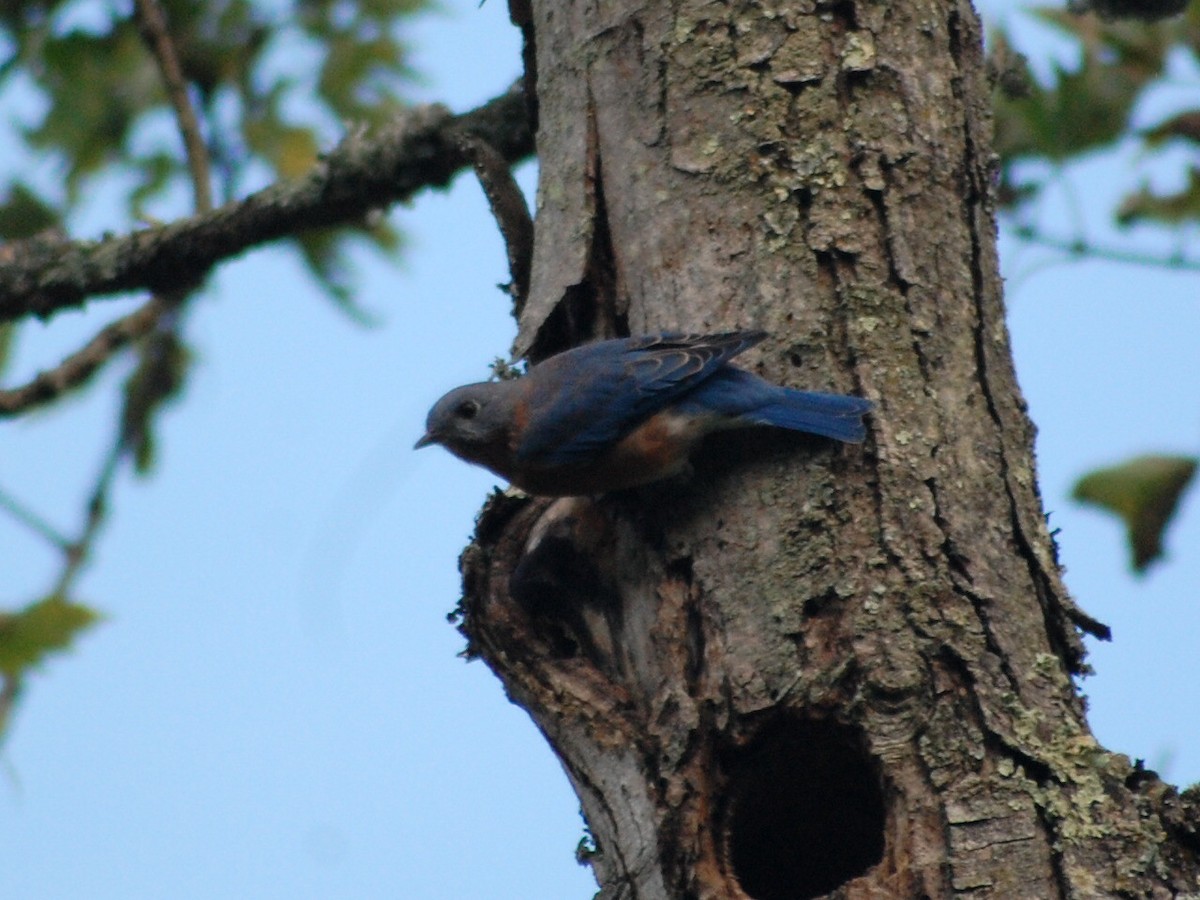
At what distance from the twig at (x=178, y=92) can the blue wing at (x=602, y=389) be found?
2.03 m

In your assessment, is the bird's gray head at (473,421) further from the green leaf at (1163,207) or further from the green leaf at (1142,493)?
the green leaf at (1163,207)

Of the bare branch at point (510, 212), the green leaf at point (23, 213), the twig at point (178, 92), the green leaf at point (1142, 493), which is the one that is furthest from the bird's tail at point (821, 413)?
the green leaf at point (23, 213)

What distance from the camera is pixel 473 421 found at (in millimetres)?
4812

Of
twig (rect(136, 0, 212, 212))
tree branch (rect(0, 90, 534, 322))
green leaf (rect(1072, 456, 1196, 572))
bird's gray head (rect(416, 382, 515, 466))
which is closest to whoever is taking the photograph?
green leaf (rect(1072, 456, 1196, 572))

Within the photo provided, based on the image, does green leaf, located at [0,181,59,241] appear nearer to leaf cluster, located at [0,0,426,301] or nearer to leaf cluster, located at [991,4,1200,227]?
leaf cluster, located at [0,0,426,301]

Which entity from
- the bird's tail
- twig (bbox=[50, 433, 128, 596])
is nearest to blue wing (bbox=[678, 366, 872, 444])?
the bird's tail

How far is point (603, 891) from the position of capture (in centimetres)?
320

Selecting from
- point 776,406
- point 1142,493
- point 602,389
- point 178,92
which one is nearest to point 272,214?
point 178,92

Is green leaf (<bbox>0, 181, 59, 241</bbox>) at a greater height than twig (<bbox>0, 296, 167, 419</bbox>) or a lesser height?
greater

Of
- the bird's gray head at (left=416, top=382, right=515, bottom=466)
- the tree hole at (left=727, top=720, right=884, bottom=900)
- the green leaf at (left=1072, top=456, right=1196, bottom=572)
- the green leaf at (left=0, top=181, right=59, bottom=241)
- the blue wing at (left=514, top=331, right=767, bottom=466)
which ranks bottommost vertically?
the tree hole at (left=727, top=720, right=884, bottom=900)

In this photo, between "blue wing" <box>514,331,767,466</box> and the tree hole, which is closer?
the tree hole

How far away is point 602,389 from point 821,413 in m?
0.86

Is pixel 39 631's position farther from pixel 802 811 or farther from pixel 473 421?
pixel 802 811

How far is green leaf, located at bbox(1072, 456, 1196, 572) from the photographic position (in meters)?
4.46
